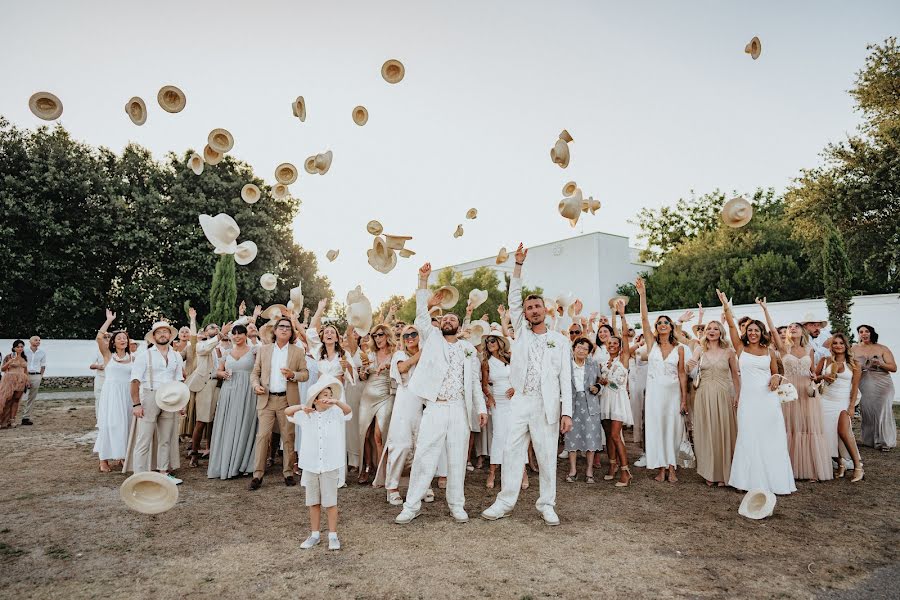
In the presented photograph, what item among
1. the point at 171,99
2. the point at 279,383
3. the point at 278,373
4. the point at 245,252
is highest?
the point at 171,99

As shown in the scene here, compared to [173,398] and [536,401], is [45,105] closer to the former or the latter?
[173,398]

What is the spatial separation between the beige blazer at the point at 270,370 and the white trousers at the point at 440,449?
Result: 2186 millimetres

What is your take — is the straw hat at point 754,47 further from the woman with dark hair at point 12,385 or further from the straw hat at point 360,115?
the woman with dark hair at point 12,385

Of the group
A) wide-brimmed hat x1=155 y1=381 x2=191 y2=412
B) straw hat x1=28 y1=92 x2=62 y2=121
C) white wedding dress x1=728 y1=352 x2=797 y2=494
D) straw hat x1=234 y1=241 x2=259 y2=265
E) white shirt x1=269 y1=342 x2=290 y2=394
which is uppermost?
straw hat x1=28 y1=92 x2=62 y2=121

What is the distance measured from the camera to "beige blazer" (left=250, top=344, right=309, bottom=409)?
6.96 m

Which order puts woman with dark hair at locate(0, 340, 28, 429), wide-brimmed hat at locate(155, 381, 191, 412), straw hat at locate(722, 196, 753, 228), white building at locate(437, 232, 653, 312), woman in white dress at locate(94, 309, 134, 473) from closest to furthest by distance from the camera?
wide-brimmed hat at locate(155, 381, 191, 412) < straw hat at locate(722, 196, 753, 228) < woman in white dress at locate(94, 309, 134, 473) < woman with dark hair at locate(0, 340, 28, 429) < white building at locate(437, 232, 653, 312)

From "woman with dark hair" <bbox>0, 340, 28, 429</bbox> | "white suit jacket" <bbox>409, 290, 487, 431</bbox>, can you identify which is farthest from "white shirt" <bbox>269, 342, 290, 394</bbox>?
"woman with dark hair" <bbox>0, 340, 28, 429</bbox>

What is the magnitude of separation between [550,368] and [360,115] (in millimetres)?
4826

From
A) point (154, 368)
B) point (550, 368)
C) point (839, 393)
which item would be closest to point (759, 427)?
point (839, 393)

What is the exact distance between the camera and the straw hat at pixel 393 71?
7.18 m

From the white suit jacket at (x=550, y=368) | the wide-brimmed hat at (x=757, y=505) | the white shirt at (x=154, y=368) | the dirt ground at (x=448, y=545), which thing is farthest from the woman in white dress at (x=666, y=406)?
the white shirt at (x=154, y=368)

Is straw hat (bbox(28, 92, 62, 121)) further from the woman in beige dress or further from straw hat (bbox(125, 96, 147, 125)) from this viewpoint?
the woman in beige dress

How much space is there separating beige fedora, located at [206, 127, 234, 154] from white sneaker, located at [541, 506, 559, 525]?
6244 mm

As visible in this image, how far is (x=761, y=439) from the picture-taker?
6.29m
